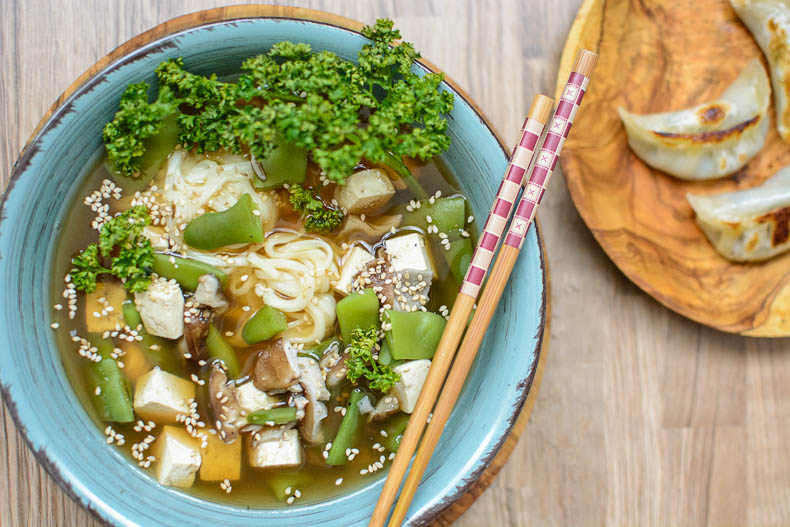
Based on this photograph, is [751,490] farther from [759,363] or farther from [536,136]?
[536,136]

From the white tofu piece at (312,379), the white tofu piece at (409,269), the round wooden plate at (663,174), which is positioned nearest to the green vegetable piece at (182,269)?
the white tofu piece at (312,379)

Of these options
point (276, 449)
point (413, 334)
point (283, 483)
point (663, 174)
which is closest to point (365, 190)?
point (413, 334)

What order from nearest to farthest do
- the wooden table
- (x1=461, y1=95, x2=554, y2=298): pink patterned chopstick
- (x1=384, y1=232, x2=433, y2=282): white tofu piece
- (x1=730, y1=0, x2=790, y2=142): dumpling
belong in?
(x1=461, y1=95, x2=554, y2=298): pink patterned chopstick → (x1=384, y1=232, x2=433, y2=282): white tofu piece → the wooden table → (x1=730, y1=0, x2=790, y2=142): dumpling

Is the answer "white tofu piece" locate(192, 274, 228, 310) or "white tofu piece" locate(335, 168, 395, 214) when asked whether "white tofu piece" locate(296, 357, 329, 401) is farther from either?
"white tofu piece" locate(335, 168, 395, 214)

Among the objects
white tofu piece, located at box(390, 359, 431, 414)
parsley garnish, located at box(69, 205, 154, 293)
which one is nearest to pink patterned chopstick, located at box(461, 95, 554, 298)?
white tofu piece, located at box(390, 359, 431, 414)

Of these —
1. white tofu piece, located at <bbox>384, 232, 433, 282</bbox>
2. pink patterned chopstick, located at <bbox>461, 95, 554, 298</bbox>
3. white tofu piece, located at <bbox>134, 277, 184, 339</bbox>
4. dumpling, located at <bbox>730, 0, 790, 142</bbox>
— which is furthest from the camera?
dumpling, located at <bbox>730, 0, 790, 142</bbox>

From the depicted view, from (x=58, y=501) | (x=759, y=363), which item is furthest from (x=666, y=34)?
(x=58, y=501)

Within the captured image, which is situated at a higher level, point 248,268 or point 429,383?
point 248,268
